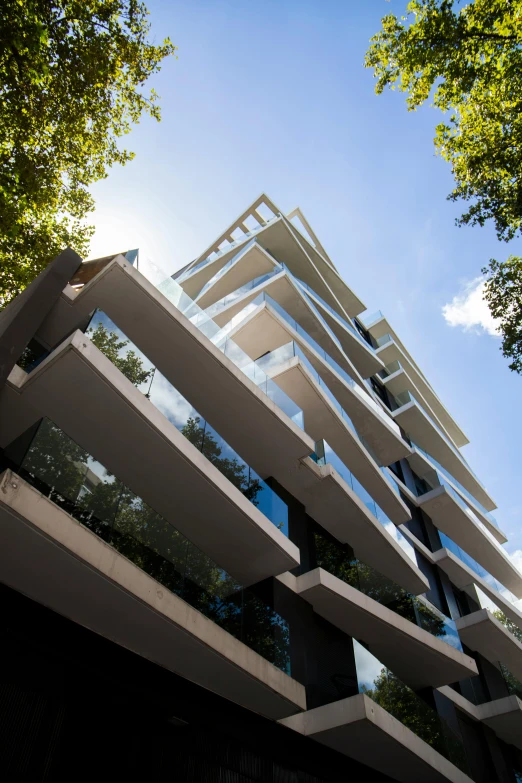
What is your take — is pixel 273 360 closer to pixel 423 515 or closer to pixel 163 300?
pixel 163 300

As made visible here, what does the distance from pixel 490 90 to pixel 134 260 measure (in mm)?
10209

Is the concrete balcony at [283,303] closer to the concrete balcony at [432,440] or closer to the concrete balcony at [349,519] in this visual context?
the concrete balcony at [432,440]

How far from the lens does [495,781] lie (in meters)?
13.6

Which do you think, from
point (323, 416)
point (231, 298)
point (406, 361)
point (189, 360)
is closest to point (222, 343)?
point (189, 360)

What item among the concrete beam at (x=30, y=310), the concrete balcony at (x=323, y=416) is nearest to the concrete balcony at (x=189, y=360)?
the concrete beam at (x=30, y=310)

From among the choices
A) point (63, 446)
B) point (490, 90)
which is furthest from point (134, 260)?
point (490, 90)

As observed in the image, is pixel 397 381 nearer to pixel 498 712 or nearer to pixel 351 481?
pixel 351 481

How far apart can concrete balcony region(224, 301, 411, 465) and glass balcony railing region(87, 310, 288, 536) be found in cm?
611

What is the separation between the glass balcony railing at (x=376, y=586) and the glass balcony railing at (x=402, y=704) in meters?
1.54

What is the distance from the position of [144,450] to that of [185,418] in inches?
40.3

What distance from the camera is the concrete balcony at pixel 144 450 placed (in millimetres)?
7246

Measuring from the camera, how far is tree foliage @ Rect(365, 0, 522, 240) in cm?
1170

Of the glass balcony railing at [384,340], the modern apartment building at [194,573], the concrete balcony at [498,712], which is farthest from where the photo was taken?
the glass balcony railing at [384,340]

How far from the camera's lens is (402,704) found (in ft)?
32.9
